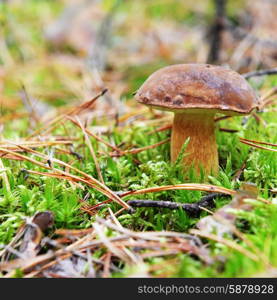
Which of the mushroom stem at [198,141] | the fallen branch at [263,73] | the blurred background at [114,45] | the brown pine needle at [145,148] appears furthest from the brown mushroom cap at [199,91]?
the blurred background at [114,45]

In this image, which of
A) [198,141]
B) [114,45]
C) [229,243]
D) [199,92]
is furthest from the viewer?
[114,45]

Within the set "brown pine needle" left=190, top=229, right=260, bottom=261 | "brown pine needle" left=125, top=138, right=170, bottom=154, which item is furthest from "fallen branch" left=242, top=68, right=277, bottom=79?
"brown pine needle" left=190, top=229, right=260, bottom=261

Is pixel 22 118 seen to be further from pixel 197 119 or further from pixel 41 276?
pixel 41 276

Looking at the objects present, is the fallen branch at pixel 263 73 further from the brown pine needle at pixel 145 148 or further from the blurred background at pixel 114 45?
the brown pine needle at pixel 145 148

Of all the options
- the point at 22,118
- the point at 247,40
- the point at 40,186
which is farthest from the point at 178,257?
the point at 247,40

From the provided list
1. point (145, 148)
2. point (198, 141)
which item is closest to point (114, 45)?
point (145, 148)

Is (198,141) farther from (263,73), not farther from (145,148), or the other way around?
(263,73)

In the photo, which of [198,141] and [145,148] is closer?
[198,141]
